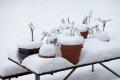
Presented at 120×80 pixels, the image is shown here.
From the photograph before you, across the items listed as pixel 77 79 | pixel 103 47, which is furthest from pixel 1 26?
pixel 103 47

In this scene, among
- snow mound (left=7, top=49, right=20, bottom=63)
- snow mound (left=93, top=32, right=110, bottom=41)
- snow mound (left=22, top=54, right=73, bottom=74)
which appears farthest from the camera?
snow mound (left=93, top=32, right=110, bottom=41)

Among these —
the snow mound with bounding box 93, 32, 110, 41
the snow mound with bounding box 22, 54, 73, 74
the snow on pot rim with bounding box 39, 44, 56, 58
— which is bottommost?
the snow mound with bounding box 22, 54, 73, 74

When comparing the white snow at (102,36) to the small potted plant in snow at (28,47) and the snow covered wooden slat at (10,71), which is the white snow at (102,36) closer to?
the small potted plant in snow at (28,47)

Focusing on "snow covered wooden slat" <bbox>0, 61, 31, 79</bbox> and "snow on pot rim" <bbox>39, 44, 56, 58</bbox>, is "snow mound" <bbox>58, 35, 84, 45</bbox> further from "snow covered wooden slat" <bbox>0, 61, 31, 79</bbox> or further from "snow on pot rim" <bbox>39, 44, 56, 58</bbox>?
"snow covered wooden slat" <bbox>0, 61, 31, 79</bbox>

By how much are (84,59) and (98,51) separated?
0.20m

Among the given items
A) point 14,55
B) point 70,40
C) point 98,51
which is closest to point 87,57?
point 98,51

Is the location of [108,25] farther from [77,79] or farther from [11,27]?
[77,79]

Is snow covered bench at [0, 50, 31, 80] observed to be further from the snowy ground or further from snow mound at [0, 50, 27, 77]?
the snowy ground

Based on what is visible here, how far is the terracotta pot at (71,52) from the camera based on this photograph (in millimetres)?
2393

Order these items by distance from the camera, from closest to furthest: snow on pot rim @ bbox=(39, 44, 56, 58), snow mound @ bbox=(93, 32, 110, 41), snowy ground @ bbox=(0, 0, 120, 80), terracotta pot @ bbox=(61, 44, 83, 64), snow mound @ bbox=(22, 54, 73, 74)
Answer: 1. snow mound @ bbox=(22, 54, 73, 74)
2. snow on pot rim @ bbox=(39, 44, 56, 58)
3. terracotta pot @ bbox=(61, 44, 83, 64)
4. snow mound @ bbox=(93, 32, 110, 41)
5. snowy ground @ bbox=(0, 0, 120, 80)

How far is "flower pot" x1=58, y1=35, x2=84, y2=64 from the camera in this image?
238 cm

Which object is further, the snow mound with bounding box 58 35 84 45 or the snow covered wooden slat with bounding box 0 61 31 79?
the snow covered wooden slat with bounding box 0 61 31 79

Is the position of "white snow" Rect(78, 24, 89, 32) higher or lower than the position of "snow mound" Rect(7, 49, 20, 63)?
higher

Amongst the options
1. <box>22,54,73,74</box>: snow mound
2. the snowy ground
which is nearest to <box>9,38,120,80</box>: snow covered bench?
<box>22,54,73,74</box>: snow mound
